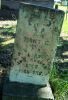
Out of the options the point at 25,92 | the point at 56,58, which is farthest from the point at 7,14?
the point at 25,92

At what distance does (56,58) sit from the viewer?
9391 mm

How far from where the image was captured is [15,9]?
18.7m

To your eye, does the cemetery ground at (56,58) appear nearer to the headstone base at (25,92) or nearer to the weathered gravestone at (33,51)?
the headstone base at (25,92)

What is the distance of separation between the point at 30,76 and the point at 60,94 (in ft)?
2.78

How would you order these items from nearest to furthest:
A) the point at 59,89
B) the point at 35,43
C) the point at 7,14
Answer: the point at 35,43 → the point at 59,89 → the point at 7,14

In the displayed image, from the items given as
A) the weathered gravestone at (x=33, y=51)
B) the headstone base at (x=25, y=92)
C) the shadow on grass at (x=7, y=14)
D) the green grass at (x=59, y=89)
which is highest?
the weathered gravestone at (x=33, y=51)

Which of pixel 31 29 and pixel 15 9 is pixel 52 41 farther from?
pixel 15 9

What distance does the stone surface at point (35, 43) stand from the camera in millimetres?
5641

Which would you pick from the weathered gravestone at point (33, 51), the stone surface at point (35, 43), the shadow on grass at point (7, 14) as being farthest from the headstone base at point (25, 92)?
the shadow on grass at point (7, 14)

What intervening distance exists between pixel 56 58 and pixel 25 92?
3.70 metres

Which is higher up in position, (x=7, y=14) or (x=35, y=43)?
(x=35, y=43)

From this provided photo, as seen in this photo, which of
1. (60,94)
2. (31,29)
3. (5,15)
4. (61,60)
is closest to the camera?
(31,29)

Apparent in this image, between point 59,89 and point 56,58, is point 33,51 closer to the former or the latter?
point 59,89

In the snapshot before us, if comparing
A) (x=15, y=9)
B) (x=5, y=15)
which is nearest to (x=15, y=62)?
(x=5, y=15)
